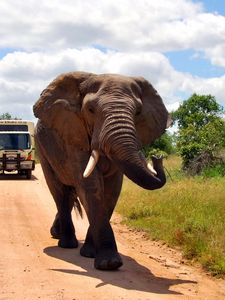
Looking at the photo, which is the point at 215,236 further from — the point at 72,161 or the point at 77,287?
the point at 77,287

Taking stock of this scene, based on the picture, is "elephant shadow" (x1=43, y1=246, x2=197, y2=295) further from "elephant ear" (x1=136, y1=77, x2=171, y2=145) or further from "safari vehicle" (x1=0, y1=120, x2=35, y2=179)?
"safari vehicle" (x1=0, y1=120, x2=35, y2=179)

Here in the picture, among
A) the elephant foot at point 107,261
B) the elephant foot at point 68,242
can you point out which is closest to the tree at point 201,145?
the elephant foot at point 68,242

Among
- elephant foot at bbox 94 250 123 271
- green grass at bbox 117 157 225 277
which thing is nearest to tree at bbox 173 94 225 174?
green grass at bbox 117 157 225 277

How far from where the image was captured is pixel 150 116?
7.57 meters

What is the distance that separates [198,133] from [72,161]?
1712cm

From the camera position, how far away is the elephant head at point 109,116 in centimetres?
634

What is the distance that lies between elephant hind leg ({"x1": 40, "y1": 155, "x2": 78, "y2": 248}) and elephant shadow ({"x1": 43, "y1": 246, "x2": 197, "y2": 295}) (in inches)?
23.6

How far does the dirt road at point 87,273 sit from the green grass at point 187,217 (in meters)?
0.26

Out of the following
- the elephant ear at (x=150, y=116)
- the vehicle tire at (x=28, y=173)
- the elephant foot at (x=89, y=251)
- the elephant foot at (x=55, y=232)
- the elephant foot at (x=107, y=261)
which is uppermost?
the elephant ear at (x=150, y=116)

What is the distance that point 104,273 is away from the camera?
6930mm

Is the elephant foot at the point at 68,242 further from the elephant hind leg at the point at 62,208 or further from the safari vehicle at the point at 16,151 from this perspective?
the safari vehicle at the point at 16,151

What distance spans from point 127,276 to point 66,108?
2.42 metres

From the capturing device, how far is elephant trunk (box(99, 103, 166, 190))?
6.08 m

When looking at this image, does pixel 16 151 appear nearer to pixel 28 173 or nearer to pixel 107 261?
pixel 28 173
